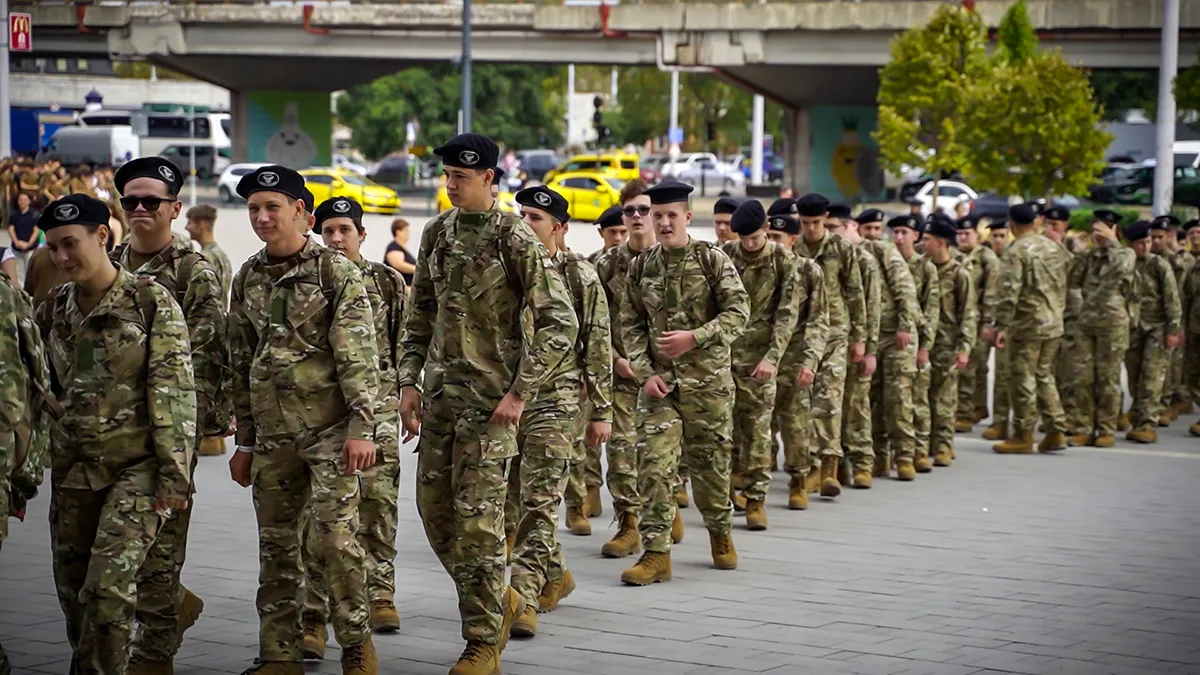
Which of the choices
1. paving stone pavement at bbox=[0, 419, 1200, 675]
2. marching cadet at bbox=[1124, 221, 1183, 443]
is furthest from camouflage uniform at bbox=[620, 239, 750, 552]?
marching cadet at bbox=[1124, 221, 1183, 443]

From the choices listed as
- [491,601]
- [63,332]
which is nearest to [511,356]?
[491,601]

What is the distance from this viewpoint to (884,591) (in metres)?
9.67

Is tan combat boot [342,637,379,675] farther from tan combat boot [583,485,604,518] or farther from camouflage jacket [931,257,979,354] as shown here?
camouflage jacket [931,257,979,354]

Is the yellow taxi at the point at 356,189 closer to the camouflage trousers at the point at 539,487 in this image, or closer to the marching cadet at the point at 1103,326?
the marching cadet at the point at 1103,326

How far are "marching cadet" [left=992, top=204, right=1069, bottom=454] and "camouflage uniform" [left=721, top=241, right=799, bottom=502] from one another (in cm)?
456

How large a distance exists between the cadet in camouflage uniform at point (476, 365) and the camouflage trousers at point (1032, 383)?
339 inches

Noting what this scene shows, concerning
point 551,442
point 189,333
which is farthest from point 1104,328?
point 189,333

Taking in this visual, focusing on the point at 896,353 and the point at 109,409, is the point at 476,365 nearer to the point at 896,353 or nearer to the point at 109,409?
the point at 109,409

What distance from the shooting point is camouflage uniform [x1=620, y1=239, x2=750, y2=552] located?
9.80 meters

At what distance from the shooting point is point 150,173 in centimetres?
777

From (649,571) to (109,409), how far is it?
379 cm

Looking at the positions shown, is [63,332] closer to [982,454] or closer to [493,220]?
[493,220]

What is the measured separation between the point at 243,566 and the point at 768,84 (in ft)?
147

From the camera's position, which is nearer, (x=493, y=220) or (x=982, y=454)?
(x=493, y=220)
